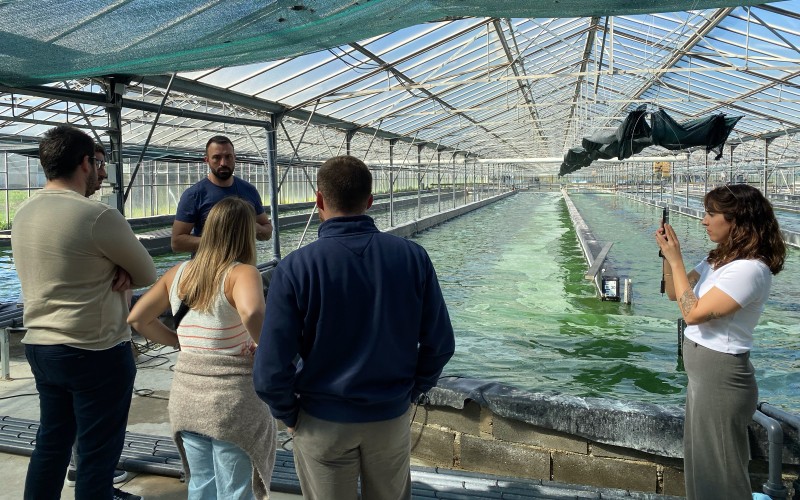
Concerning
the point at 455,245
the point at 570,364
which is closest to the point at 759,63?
the point at 455,245

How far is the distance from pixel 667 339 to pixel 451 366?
277 cm

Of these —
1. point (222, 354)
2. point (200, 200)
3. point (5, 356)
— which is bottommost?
point (5, 356)

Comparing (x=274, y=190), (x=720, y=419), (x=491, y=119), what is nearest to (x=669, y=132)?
(x=274, y=190)

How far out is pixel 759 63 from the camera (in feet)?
42.7

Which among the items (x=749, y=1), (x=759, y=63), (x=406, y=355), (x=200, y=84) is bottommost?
(x=406, y=355)

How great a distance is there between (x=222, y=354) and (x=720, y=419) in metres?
1.78

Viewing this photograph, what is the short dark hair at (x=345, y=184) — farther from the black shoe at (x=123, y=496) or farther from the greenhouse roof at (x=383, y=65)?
the black shoe at (x=123, y=496)

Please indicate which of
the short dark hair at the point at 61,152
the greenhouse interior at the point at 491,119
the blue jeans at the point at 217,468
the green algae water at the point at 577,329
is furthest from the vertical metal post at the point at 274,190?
the blue jeans at the point at 217,468

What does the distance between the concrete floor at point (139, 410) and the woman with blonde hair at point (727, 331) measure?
1777 millimetres

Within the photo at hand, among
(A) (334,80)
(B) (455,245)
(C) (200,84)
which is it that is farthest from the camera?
(B) (455,245)

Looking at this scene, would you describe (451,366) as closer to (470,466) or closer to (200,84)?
(470,466)

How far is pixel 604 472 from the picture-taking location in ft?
12.2

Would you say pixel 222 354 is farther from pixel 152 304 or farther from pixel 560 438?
pixel 560 438

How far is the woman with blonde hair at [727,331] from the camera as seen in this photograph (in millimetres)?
2254
